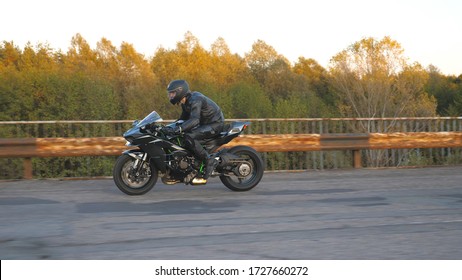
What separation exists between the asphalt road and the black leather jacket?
3.52 feet

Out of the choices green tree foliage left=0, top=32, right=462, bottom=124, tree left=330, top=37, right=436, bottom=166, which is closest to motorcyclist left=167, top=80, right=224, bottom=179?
green tree foliage left=0, top=32, right=462, bottom=124

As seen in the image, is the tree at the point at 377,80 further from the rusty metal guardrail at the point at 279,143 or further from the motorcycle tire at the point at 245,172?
the motorcycle tire at the point at 245,172

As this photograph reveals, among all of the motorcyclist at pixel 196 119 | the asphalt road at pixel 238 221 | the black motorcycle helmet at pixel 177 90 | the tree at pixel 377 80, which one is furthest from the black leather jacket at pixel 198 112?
the tree at pixel 377 80

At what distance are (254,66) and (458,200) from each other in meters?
65.6

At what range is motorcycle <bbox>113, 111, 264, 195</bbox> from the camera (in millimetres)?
9508

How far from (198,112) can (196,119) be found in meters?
0.11

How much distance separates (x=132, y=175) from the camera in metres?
9.60

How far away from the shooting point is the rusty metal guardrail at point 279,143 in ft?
41.3

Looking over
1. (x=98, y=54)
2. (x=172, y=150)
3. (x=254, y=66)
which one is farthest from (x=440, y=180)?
(x=98, y=54)

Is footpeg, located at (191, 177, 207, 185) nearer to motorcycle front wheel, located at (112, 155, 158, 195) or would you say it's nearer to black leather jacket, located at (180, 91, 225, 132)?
motorcycle front wheel, located at (112, 155, 158, 195)

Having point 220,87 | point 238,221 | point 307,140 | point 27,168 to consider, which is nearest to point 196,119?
point 238,221

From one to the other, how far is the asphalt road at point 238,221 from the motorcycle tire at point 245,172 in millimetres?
167

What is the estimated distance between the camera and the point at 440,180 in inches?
457

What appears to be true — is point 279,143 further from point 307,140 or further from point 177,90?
point 177,90
